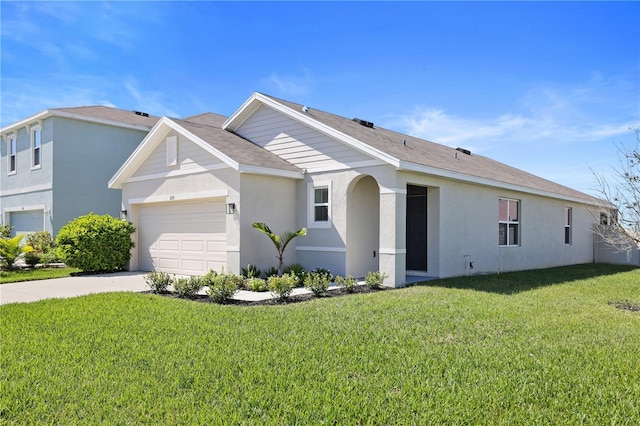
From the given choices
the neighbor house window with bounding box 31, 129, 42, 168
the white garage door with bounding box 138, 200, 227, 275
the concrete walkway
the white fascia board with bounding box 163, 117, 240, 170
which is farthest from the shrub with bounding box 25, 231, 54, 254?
the white fascia board with bounding box 163, 117, 240, 170

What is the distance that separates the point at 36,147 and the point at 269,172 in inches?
567

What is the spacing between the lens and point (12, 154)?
23.0 m

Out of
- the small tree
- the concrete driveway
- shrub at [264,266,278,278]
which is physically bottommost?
the concrete driveway

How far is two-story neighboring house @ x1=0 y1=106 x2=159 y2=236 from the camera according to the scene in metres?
19.7

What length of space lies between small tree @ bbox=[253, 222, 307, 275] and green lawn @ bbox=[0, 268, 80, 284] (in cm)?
704

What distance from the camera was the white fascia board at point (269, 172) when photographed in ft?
38.9

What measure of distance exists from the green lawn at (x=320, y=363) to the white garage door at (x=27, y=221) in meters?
14.7

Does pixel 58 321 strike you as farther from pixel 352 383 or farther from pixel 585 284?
pixel 585 284

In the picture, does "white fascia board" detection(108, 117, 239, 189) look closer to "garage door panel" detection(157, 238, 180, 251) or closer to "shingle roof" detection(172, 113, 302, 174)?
"shingle roof" detection(172, 113, 302, 174)

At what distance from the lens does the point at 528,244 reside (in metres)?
17.1

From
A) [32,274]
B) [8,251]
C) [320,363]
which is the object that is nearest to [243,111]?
[32,274]

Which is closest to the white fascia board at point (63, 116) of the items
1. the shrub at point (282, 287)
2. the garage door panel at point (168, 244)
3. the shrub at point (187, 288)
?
the garage door panel at point (168, 244)

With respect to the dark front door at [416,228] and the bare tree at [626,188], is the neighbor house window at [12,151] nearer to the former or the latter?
the dark front door at [416,228]

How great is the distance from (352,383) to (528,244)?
48.1ft
